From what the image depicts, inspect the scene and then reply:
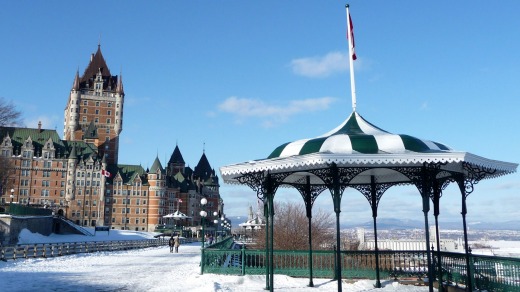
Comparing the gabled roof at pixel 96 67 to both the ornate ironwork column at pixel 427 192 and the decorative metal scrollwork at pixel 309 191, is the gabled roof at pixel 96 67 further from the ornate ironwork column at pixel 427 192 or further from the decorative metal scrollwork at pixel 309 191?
the ornate ironwork column at pixel 427 192

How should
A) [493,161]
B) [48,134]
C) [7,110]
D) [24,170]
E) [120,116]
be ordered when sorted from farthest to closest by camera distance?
[120,116] < [48,134] < [24,170] < [7,110] < [493,161]

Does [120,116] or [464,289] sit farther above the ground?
[120,116]

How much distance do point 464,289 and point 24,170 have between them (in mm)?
105264

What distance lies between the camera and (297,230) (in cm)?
3138

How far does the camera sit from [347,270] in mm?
16406

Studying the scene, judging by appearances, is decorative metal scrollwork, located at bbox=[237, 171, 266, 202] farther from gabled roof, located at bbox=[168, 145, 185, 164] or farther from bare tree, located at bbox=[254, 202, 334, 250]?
gabled roof, located at bbox=[168, 145, 185, 164]

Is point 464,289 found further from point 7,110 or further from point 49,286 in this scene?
point 7,110

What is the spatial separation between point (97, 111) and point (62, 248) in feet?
329

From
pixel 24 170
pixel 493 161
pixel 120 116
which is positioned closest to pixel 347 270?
pixel 493 161

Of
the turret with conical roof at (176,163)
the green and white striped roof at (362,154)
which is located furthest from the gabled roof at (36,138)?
the green and white striped roof at (362,154)

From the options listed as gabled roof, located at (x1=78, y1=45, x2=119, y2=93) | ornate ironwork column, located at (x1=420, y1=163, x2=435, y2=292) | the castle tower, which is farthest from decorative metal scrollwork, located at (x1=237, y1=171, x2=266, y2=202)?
gabled roof, located at (x1=78, y1=45, x2=119, y2=93)

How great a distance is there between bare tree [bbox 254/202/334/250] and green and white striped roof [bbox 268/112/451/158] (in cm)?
1717

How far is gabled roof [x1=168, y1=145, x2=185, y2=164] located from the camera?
434 ft

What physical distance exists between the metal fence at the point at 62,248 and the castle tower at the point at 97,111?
71535 millimetres
